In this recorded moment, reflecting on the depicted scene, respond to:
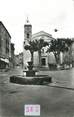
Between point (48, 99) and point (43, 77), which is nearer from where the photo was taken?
point (48, 99)

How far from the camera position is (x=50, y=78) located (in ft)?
43.0

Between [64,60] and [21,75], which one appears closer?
[64,60]

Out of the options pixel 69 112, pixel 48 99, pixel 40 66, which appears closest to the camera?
pixel 69 112

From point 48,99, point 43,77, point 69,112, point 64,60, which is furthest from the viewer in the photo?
point 43,77

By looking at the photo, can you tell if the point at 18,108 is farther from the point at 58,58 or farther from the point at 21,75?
the point at 21,75

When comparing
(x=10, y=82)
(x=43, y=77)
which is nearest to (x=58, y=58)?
(x=43, y=77)

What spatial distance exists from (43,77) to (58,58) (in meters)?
1.96

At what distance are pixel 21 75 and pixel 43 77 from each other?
1.85 metres

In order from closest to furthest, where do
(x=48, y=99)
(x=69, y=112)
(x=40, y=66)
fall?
(x=69, y=112)
(x=48, y=99)
(x=40, y=66)

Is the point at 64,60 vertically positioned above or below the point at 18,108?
above

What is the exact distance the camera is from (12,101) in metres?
7.22

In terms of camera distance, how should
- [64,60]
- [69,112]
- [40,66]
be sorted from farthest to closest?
[40,66]
[64,60]
[69,112]

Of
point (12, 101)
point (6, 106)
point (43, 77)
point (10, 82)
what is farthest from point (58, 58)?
point (6, 106)

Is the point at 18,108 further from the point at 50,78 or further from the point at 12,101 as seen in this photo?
the point at 50,78
